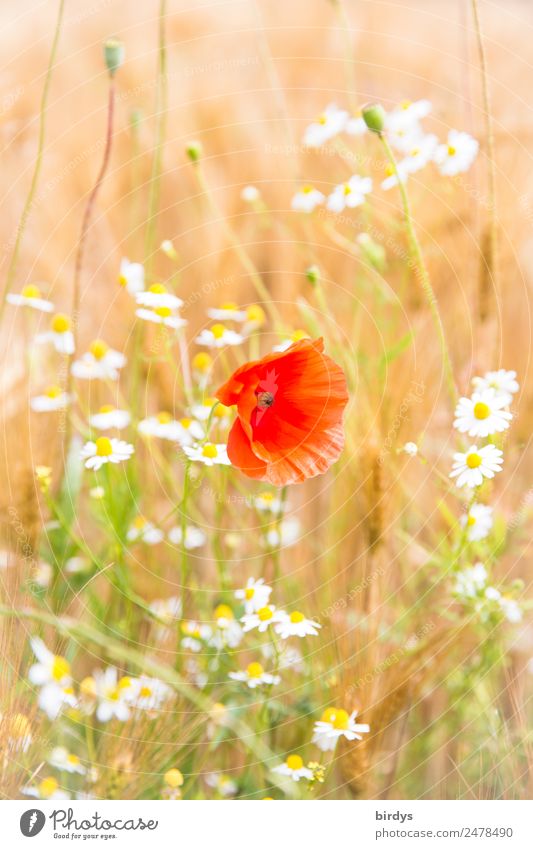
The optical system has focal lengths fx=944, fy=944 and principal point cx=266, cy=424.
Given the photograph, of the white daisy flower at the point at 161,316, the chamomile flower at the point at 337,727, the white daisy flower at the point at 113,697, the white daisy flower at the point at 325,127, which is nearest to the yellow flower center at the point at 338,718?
the chamomile flower at the point at 337,727

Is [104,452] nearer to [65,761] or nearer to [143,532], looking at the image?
[143,532]

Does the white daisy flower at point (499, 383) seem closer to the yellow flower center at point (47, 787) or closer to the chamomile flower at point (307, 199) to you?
the chamomile flower at point (307, 199)

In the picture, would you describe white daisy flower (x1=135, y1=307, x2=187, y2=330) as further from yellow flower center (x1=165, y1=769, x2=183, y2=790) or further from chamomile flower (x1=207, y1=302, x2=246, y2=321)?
yellow flower center (x1=165, y1=769, x2=183, y2=790)

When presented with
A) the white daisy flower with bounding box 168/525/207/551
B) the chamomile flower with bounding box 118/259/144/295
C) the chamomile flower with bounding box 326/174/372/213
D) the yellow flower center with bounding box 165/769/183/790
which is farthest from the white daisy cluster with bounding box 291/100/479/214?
the yellow flower center with bounding box 165/769/183/790
